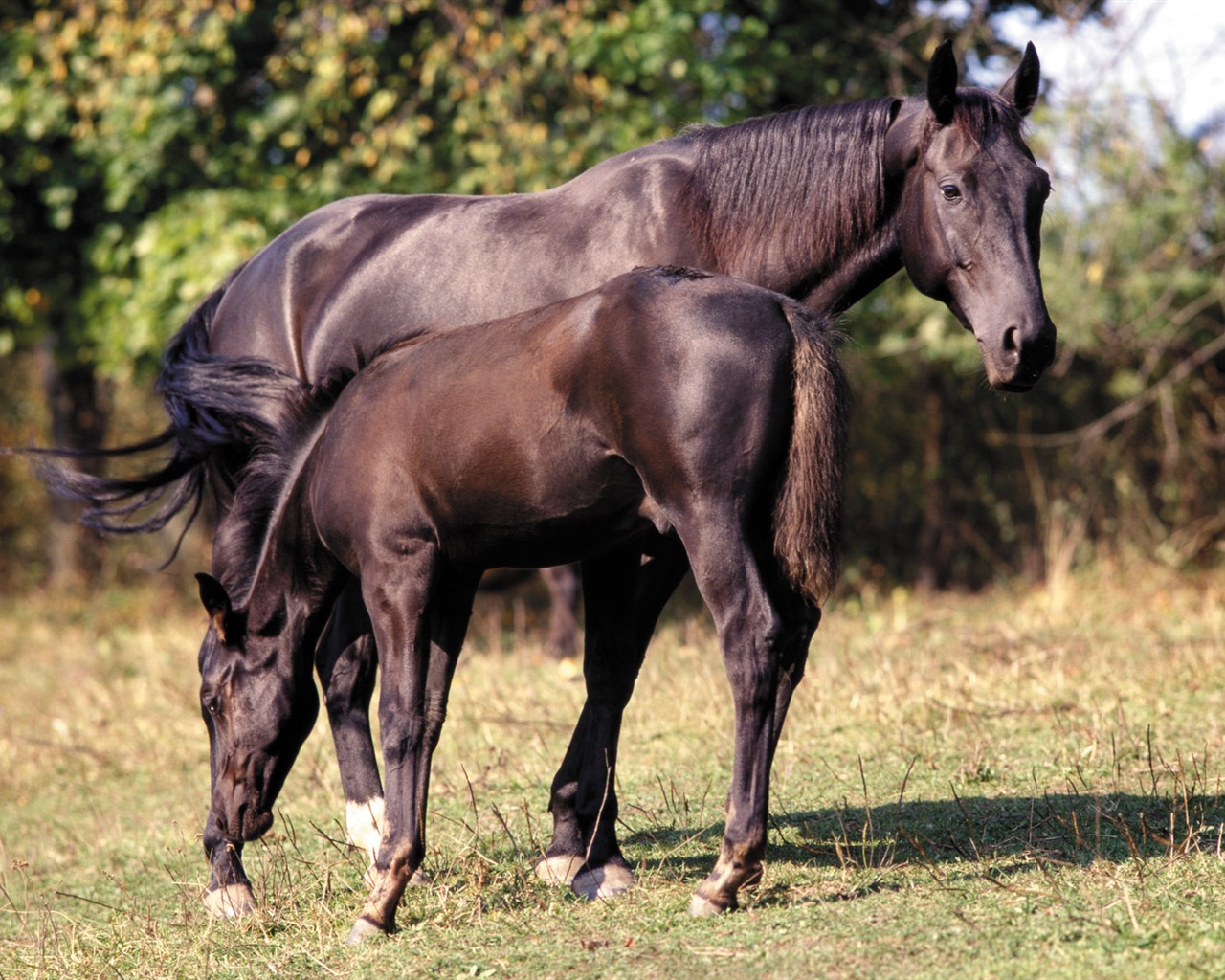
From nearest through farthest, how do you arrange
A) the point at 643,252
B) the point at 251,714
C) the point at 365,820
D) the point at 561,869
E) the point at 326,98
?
the point at 561,869
the point at 251,714
the point at 643,252
the point at 365,820
the point at 326,98

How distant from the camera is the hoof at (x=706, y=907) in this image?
147 inches

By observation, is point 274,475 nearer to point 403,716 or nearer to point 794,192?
point 403,716

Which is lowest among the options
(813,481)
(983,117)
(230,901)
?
(230,901)

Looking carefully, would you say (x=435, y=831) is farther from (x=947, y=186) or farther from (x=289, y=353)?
(x=947, y=186)

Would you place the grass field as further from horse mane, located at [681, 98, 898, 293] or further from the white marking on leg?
horse mane, located at [681, 98, 898, 293]

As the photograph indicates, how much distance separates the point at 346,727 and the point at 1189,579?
8158mm

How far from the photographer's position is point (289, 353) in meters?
5.62

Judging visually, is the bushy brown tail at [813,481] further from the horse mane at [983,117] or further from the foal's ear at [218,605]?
the foal's ear at [218,605]

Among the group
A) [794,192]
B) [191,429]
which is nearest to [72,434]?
[191,429]

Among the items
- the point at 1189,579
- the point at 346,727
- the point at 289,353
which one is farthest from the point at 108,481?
the point at 1189,579

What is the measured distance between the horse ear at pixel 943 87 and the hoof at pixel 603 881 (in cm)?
250

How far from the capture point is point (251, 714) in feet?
14.9

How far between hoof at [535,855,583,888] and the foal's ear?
1.26 meters

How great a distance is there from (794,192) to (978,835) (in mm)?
2142
